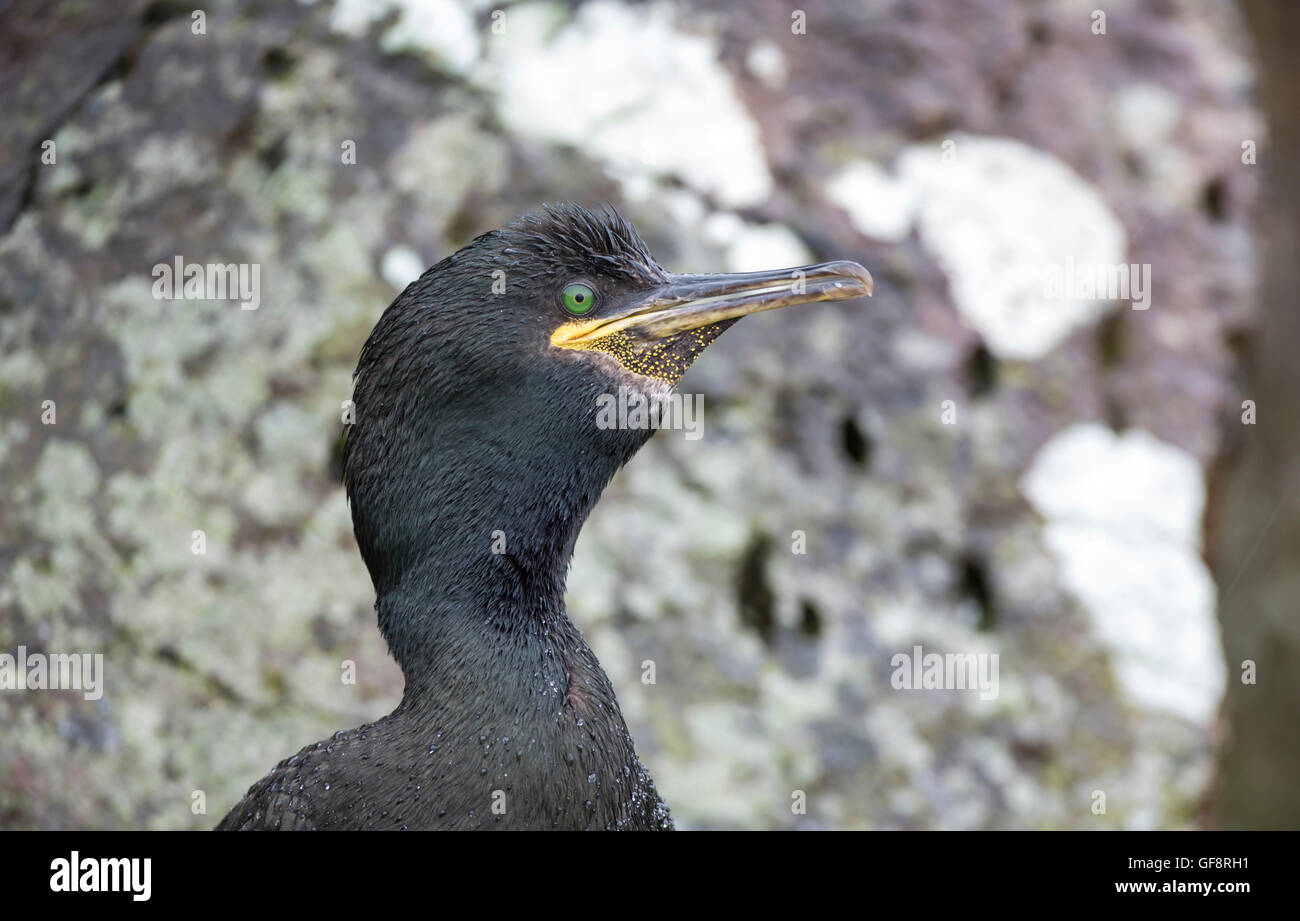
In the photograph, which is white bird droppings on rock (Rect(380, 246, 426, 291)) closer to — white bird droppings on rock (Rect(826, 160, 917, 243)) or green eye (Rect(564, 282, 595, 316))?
white bird droppings on rock (Rect(826, 160, 917, 243))

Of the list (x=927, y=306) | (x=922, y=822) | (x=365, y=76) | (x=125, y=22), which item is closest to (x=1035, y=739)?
(x=922, y=822)

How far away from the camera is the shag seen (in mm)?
2449

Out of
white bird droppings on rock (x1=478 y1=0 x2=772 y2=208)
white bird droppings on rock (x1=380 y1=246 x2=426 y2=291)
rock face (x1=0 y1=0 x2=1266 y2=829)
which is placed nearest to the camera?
rock face (x1=0 y1=0 x2=1266 y2=829)

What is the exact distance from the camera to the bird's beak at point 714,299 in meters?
2.60

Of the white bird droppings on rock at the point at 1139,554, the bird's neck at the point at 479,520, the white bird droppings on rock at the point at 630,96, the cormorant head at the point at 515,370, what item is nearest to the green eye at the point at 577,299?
the cormorant head at the point at 515,370

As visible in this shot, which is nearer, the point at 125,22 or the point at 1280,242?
the point at 125,22

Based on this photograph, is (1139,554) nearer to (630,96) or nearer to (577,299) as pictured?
(630,96)

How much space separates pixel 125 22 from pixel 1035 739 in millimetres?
4089

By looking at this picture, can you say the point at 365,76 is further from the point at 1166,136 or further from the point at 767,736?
the point at 1166,136

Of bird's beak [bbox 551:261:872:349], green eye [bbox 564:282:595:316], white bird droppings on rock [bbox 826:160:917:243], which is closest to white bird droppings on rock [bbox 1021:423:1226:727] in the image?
white bird droppings on rock [bbox 826:160:917:243]

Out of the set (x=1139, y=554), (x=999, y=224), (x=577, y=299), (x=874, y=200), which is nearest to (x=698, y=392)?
(x=874, y=200)

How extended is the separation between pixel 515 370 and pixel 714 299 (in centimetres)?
44
